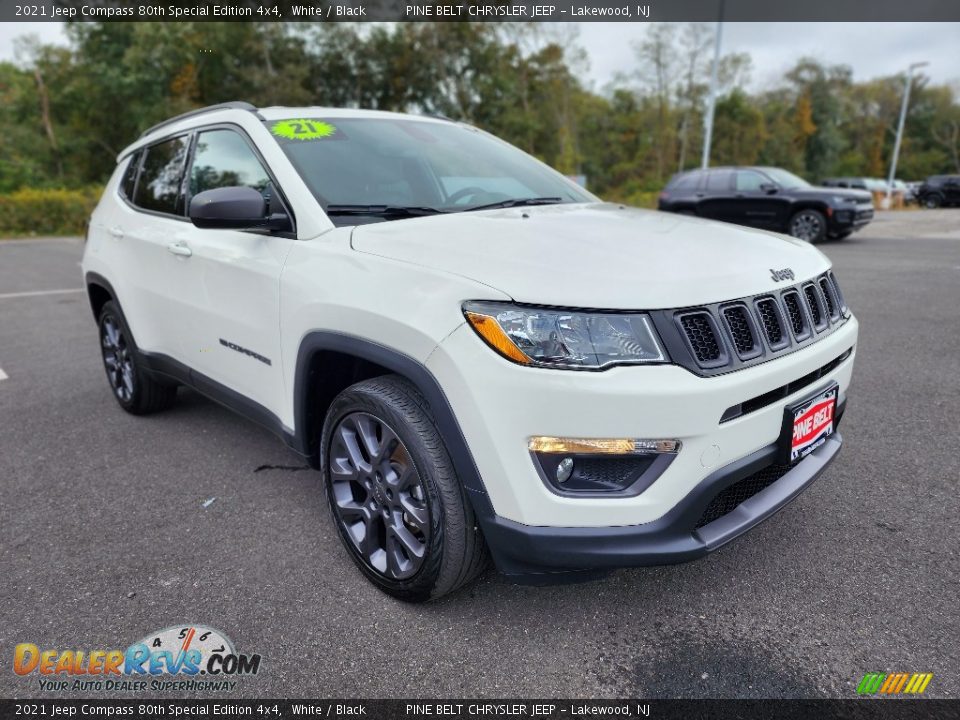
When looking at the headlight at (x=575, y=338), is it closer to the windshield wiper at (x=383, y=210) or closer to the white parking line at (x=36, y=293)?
the windshield wiper at (x=383, y=210)

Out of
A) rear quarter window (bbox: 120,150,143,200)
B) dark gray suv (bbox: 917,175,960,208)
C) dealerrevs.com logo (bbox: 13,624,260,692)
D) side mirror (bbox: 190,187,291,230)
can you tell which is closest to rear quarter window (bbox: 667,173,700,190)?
rear quarter window (bbox: 120,150,143,200)

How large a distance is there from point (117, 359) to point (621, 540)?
3550mm

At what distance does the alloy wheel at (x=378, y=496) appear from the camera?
2045 millimetres

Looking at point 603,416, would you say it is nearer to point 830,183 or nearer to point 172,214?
point 172,214

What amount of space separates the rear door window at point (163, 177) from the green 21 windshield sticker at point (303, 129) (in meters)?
0.81

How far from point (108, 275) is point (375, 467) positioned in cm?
264

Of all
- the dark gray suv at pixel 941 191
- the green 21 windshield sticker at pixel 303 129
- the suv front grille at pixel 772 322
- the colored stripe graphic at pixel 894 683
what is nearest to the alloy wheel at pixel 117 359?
the green 21 windshield sticker at pixel 303 129

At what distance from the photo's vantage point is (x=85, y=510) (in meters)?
2.87

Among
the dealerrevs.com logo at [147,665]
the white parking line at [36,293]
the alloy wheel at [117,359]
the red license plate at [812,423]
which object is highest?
the red license plate at [812,423]

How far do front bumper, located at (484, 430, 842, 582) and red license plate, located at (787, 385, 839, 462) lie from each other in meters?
0.18

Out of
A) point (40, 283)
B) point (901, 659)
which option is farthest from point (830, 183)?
point (901, 659)

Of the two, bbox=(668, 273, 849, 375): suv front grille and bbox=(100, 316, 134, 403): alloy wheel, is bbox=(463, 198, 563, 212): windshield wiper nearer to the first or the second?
bbox=(668, 273, 849, 375): suv front grille

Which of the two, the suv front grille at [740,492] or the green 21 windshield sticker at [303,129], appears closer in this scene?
the suv front grille at [740,492]

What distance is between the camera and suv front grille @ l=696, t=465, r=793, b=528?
187 cm
